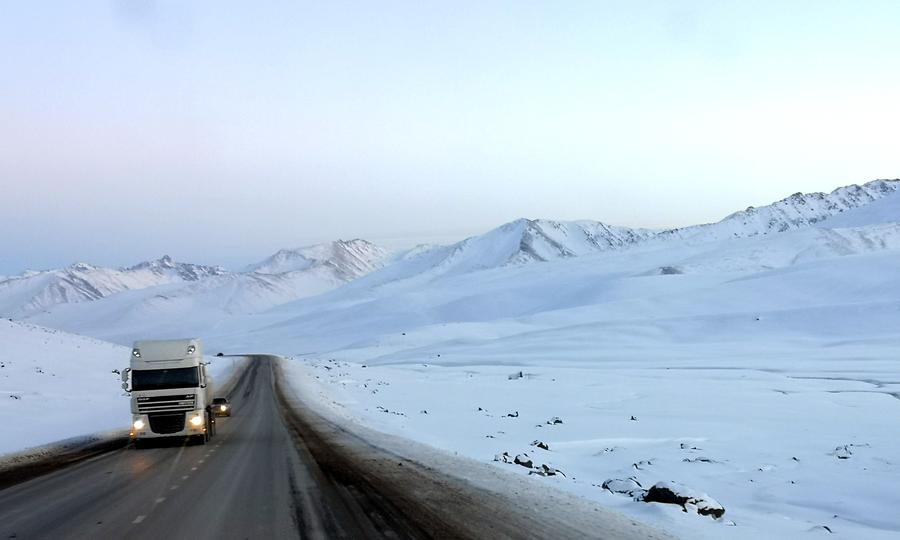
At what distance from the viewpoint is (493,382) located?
56.8 meters

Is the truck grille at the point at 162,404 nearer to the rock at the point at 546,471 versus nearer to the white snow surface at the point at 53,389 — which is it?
the white snow surface at the point at 53,389

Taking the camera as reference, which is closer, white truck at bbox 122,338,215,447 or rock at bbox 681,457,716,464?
rock at bbox 681,457,716,464

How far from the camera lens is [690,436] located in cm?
2589

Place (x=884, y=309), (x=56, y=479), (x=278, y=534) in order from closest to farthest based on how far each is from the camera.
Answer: (x=278, y=534), (x=56, y=479), (x=884, y=309)

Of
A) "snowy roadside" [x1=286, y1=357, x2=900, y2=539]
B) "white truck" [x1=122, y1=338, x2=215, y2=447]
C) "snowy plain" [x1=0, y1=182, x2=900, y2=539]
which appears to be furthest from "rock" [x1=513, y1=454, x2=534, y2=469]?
"white truck" [x1=122, y1=338, x2=215, y2=447]

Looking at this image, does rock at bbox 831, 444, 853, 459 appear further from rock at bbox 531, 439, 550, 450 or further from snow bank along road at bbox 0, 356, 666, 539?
snow bank along road at bbox 0, 356, 666, 539

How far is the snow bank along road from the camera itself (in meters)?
11.7

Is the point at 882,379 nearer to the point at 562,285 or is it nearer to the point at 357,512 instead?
the point at 357,512

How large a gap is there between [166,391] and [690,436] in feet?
54.7

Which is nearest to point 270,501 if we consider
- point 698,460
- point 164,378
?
point 698,460

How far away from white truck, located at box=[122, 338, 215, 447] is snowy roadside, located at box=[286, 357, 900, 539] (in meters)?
6.96

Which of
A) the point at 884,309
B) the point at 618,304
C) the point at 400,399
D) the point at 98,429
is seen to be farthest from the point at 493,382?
the point at 618,304

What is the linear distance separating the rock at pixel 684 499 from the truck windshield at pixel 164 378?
623 inches

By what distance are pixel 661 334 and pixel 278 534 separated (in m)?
93.5
